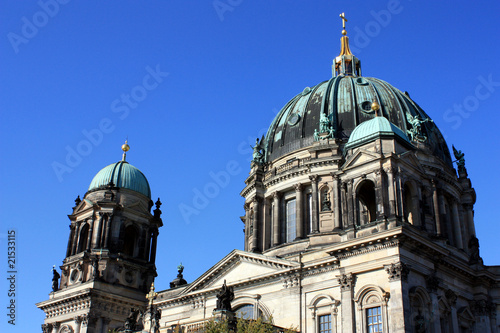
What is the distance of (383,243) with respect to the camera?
1102 inches

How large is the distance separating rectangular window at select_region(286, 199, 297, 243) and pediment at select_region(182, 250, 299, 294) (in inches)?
237

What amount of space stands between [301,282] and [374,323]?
580 centimetres

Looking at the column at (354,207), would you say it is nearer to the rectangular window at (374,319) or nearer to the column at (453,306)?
the rectangular window at (374,319)

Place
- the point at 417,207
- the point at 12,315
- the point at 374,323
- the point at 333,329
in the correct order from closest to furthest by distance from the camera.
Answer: the point at 374,323
the point at 333,329
the point at 417,207
the point at 12,315

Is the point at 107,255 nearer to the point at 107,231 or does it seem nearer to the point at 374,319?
the point at 107,231

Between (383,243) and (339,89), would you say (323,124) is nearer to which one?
(339,89)

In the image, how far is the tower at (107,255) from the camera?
41562 millimetres

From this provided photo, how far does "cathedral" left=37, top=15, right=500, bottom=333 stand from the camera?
28.5m

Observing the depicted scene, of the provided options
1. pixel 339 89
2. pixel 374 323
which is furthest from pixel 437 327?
pixel 339 89

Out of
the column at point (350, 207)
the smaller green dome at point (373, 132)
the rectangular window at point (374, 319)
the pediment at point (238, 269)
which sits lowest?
the rectangular window at point (374, 319)

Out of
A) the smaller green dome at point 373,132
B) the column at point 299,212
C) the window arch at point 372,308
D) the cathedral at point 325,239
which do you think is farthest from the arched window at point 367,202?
the window arch at point 372,308

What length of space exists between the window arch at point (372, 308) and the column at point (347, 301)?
1.14 feet

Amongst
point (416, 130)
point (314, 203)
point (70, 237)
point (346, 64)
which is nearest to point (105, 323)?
point (70, 237)

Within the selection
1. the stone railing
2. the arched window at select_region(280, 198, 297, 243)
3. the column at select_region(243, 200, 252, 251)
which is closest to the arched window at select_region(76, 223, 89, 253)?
the column at select_region(243, 200, 252, 251)
